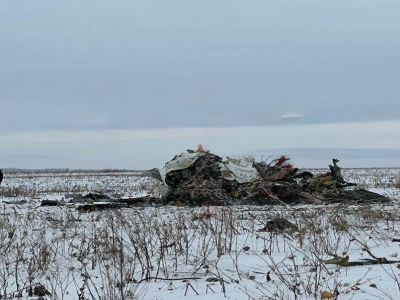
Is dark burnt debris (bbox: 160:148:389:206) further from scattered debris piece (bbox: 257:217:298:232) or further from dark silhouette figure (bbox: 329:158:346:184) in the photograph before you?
scattered debris piece (bbox: 257:217:298:232)

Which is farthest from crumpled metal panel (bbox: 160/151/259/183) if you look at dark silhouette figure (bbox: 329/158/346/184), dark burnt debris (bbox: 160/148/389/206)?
dark silhouette figure (bbox: 329/158/346/184)

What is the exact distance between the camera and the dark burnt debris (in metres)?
14.0

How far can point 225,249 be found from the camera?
6.34 metres

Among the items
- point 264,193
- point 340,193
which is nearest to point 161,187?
point 264,193

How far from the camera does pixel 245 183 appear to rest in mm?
14594

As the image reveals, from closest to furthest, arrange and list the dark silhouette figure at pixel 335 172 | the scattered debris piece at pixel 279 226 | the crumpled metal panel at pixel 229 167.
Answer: the scattered debris piece at pixel 279 226
the crumpled metal panel at pixel 229 167
the dark silhouette figure at pixel 335 172

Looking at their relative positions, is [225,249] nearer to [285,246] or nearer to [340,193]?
[285,246]

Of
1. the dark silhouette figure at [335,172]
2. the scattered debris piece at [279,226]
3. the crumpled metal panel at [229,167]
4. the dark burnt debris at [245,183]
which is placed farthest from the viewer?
the dark silhouette figure at [335,172]

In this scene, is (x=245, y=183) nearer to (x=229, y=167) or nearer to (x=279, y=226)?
(x=229, y=167)

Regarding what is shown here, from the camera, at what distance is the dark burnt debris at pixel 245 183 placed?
1401cm

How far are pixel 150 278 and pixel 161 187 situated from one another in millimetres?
9924

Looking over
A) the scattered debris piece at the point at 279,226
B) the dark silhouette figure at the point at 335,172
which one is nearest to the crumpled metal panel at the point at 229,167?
the dark silhouette figure at the point at 335,172

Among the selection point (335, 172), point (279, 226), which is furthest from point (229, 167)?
point (279, 226)

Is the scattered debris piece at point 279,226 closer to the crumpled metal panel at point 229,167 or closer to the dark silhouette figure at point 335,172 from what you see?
the crumpled metal panel at point 229,167
